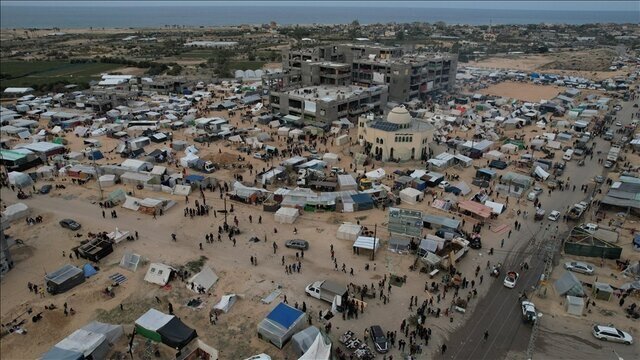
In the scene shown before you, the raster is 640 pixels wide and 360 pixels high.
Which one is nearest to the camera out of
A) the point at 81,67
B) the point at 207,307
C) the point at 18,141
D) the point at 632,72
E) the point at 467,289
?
the point at 207,307

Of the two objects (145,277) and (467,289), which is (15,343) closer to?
(145,277)

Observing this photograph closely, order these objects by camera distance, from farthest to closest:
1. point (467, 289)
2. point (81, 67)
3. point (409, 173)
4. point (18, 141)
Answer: point (81, 67), point (18, 141), point (409, 173), point (467, 289)

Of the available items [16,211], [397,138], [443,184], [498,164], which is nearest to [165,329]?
[16,211]

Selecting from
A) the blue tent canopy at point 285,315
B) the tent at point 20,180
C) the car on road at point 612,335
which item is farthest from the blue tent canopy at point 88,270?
the car on road at point 612,335

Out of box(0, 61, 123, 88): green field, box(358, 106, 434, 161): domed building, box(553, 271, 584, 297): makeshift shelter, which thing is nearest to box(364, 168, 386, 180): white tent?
box(358, 106, 434, 161): domed building

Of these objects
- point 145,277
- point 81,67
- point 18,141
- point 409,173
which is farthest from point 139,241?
point 81,67

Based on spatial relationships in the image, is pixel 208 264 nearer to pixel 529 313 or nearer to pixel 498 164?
pixel 529 313
